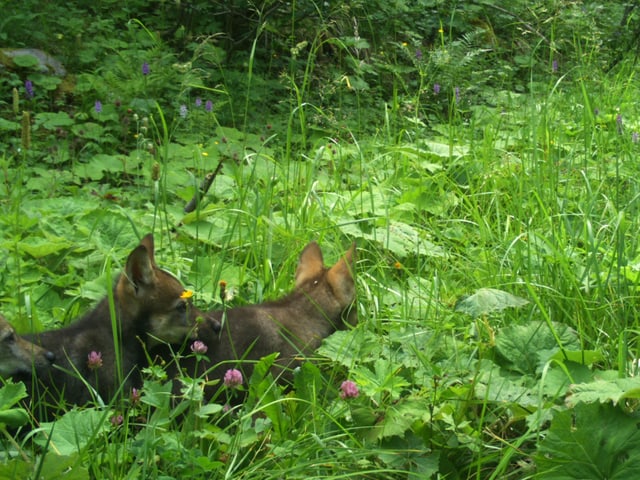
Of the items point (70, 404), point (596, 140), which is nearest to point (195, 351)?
point (70, 404)

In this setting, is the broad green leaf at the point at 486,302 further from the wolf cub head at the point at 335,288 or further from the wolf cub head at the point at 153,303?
the wolf cub head at the point at 153,303

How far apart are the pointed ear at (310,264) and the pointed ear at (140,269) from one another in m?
0.79

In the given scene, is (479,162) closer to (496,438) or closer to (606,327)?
(606,327)

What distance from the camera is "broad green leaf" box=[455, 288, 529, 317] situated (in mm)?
3195

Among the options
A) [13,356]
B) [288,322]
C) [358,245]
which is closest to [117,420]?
[13,356]

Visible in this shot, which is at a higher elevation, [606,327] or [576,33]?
[576,33]

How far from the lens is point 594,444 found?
246 centimetres

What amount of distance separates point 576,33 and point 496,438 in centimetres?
410

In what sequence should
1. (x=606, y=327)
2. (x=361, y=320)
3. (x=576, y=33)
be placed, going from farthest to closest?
1. (x=576, y=33)
2. (x=361, y=320)
3. (x=606, y=327)

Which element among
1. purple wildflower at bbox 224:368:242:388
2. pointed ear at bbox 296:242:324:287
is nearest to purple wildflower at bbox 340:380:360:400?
purple wildflower at bbox 224:368:242:388

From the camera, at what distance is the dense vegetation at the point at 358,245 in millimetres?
2709

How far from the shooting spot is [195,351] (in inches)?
114

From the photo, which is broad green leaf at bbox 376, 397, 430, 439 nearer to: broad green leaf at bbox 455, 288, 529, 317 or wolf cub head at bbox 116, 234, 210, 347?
broad green leaf at bbox 455, 288, 529, 317

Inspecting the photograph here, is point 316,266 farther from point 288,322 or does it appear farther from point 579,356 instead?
point 579,356
